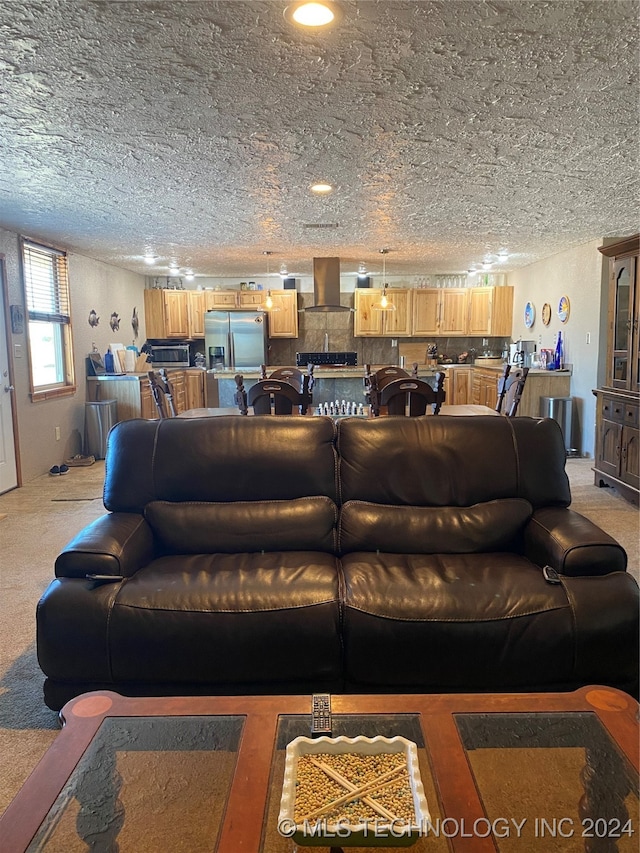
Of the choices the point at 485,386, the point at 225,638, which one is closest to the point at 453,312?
the point at 485,386

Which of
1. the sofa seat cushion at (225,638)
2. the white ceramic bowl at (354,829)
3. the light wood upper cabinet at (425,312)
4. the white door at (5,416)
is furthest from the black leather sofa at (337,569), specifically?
the light wood upper cabinet at (425,312)

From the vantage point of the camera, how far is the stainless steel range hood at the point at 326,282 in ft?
24.5

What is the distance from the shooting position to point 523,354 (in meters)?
7.95

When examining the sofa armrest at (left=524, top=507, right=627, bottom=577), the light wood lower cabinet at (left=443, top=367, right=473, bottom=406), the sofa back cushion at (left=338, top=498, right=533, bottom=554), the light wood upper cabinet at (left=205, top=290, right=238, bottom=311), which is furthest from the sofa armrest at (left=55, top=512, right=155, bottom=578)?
the light wood upper cabinet at (left=205, top=290, right=238, bottom=311)

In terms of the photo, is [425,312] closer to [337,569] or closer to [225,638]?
[337,569]

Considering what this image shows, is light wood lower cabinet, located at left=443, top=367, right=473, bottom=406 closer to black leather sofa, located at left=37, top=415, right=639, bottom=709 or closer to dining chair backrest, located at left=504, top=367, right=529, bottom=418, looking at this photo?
dining chair backrest, located at left=504, top=367, right=529, bottom=418

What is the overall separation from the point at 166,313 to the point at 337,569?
26.8ft

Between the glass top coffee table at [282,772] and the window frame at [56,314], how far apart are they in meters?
5.14

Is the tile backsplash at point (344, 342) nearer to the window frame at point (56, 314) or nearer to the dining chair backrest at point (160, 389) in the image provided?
the window frame at point (56, 314)

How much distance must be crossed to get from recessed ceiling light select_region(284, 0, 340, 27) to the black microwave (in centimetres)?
780

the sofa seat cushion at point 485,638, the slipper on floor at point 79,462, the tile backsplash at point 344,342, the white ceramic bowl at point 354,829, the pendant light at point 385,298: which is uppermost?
the pendant light at point 385,298

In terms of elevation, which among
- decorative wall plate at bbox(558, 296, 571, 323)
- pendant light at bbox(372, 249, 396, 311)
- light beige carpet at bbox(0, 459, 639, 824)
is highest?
pendant light at bbox(372, 249, 396, 311)

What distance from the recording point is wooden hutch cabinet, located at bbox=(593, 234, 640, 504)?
15.3 ft

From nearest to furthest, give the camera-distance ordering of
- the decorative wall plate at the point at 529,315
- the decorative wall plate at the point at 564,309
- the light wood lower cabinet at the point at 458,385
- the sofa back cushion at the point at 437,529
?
1. the sofa back cushion at the point at 437,529
2. the decorative wall plate at the point at 564,309
3. the decorative wall plate at the point at 529,315
4. the light wood lower cabinet at the point at 458,385
